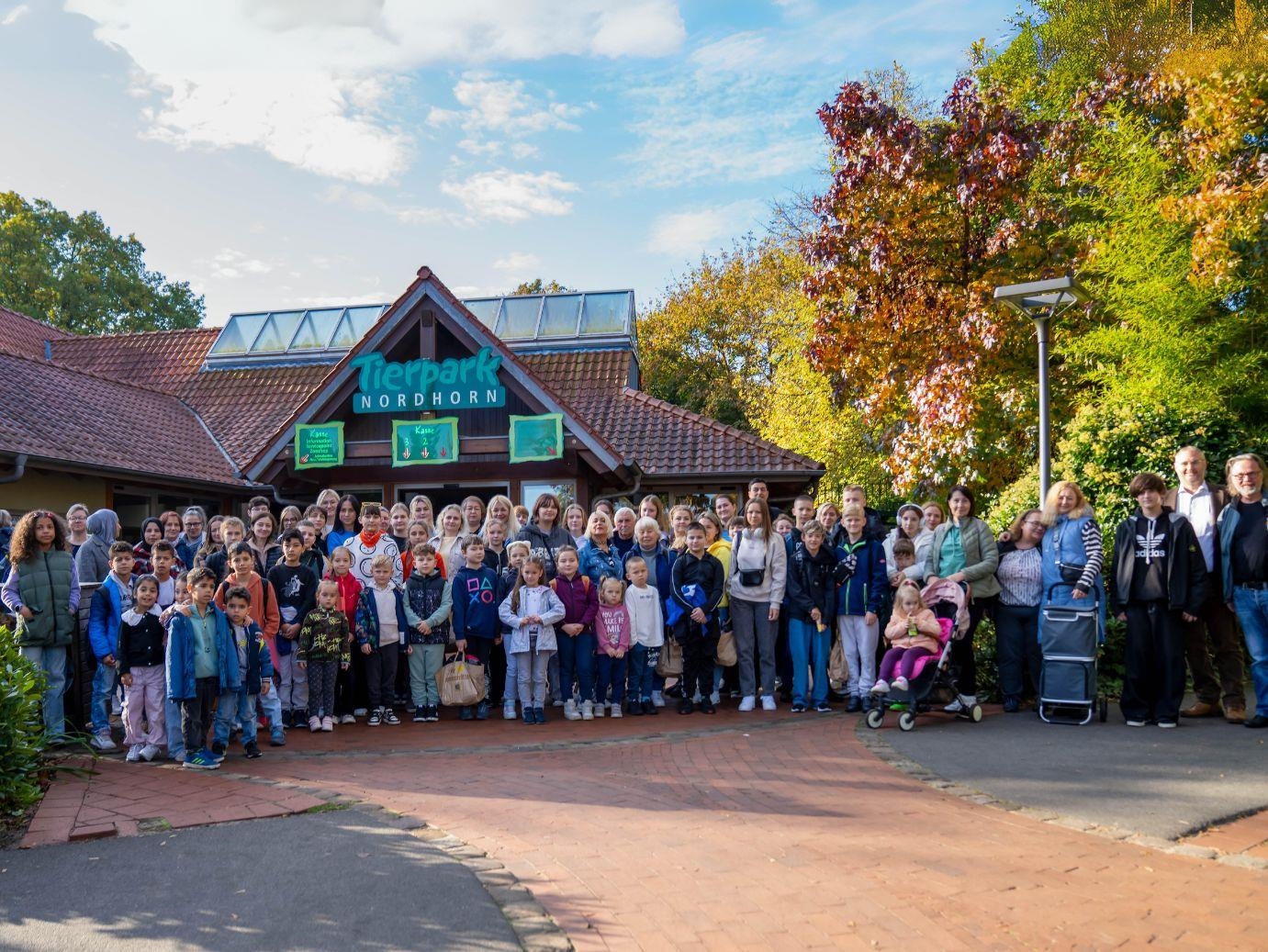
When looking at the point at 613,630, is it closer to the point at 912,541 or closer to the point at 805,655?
the point at 805,655

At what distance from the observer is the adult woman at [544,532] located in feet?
31.3

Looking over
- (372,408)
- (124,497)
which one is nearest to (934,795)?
(372,408)

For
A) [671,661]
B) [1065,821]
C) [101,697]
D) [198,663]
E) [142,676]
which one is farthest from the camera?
[671,661]

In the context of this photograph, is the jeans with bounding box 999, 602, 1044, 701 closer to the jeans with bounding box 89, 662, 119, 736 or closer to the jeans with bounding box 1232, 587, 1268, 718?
the jeans with bounding box 1232, 587, 1268, 718

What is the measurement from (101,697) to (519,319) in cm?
1516

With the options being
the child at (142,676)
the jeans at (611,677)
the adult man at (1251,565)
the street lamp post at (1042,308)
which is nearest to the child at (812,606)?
the jeans at (611,677)

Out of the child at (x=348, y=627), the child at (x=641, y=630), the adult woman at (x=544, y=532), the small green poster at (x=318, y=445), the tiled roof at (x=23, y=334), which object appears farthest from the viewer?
the tiled roof at (x=23, y=334)

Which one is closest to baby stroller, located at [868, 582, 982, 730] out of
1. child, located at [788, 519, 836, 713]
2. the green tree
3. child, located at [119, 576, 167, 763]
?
child, located at [788, 519, 836, 713]

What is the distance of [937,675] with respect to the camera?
7914mm

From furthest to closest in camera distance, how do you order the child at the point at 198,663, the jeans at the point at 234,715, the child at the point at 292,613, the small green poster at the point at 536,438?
the small green poster at the point at 536,438 → the child at the point at 292,613 → the jeans at the point at 234,715 → the child at the point at 198,663

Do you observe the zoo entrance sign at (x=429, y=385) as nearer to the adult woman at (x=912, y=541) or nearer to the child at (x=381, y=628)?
the child at (x=381, y=628)

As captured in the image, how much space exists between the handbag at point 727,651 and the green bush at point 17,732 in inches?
219

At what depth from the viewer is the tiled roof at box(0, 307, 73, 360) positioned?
24375 mm

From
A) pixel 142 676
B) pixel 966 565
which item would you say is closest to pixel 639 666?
pixel 966 565
